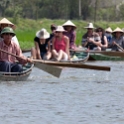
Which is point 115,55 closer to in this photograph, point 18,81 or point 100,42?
point 100,42

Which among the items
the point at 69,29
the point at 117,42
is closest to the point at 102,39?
the point at 117,42

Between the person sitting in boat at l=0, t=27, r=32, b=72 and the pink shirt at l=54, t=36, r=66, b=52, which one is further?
the pink shirt at l=54, t=36, r=66, b=52

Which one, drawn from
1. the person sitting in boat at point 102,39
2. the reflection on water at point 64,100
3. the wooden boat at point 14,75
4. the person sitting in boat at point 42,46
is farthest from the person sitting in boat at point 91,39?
the wooden boat at point 14,75

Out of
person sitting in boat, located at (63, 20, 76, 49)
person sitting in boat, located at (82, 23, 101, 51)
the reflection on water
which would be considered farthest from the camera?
person sitting in boat, located at (82, 23, 101, 51)

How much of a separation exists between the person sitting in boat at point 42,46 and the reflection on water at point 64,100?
3.21ft

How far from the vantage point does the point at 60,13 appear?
2074 inches

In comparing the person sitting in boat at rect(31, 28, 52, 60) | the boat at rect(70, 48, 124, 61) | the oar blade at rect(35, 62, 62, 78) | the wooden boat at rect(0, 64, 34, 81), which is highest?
the person sitting in boat at rect(31, 28, 52, 60)

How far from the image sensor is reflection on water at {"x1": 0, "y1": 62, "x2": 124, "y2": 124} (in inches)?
332

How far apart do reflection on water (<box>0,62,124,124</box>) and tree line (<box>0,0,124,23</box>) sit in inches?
1348

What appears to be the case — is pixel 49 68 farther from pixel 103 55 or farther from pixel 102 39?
pixel 102 39

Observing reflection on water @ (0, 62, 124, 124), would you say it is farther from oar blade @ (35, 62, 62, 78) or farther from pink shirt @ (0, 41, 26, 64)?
pink shirt @ (0, 41, 26, 64)

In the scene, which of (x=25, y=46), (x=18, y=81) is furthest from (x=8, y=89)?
(x=25, y=46)

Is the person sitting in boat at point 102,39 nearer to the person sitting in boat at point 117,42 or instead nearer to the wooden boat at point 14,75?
the person sitting in boat at point 117,42

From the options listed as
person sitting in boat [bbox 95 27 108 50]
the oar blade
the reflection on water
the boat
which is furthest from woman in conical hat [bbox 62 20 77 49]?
the oar blade
